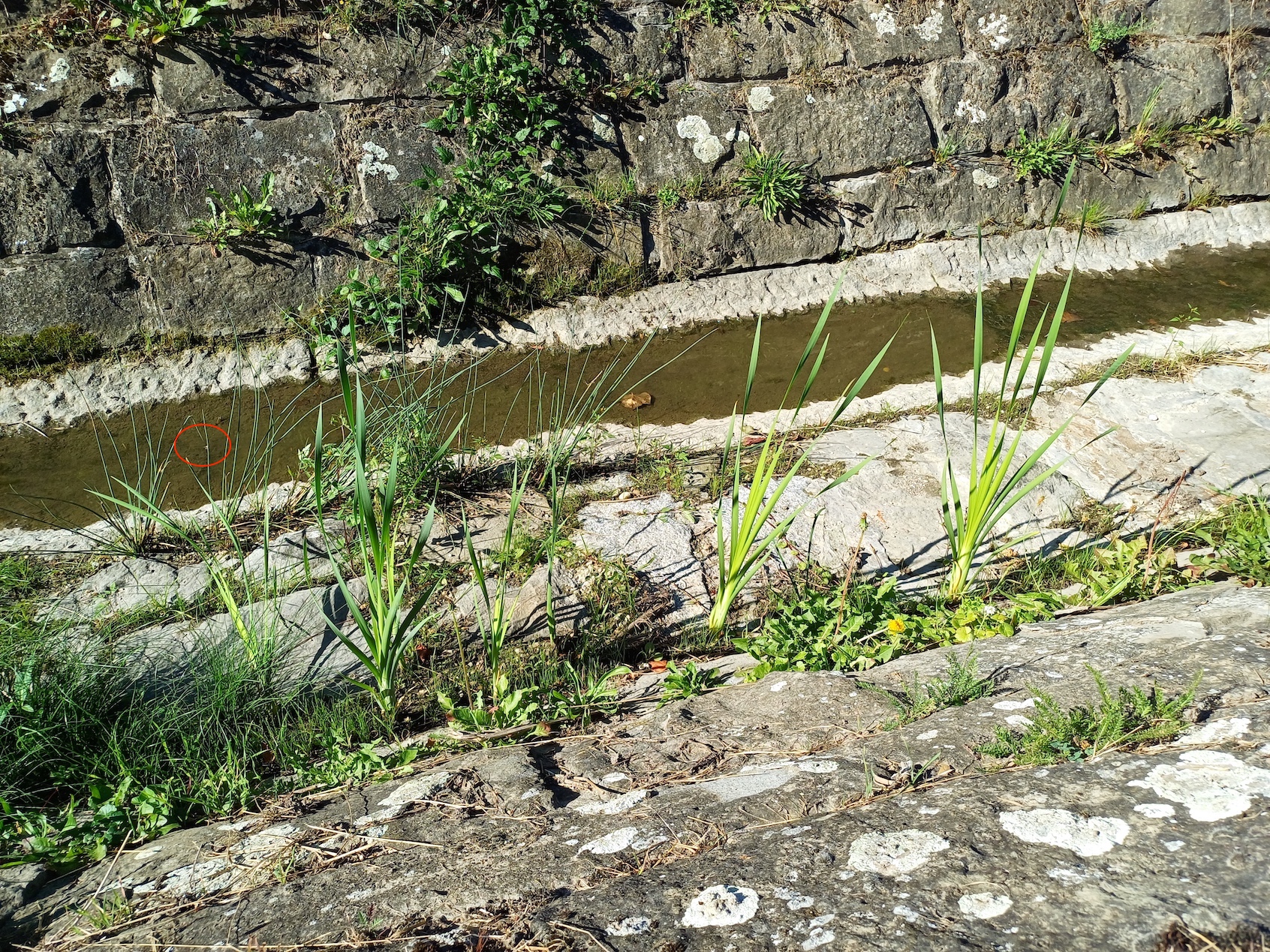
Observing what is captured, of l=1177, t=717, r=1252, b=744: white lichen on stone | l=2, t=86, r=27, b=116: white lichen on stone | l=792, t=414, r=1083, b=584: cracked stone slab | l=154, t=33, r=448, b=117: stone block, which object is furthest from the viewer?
l=154, t=33, r=448, b=117: stone block

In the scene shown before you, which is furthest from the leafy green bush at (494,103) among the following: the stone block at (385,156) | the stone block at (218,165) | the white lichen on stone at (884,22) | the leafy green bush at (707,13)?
the white lichen on stone at (884,22)

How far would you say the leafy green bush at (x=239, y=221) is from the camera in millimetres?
Result: 4113

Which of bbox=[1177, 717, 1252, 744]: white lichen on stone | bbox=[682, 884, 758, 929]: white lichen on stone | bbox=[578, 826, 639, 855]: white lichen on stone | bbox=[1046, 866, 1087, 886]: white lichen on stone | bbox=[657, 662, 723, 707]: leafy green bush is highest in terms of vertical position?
bbox=[1046, 866, 1087, 886]: white lichen on stone

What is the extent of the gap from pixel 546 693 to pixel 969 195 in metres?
4.28

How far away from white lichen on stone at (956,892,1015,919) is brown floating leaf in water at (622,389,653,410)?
9.63ft

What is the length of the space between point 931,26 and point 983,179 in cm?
104

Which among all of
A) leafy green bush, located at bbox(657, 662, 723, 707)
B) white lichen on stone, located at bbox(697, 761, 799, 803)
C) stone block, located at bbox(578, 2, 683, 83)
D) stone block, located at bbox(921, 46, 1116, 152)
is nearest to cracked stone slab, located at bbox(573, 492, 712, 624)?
leafy green bush, located at bbox(657, 662, 723, 707)

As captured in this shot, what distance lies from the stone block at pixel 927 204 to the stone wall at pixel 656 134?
0.04ft

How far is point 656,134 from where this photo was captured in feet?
15.9

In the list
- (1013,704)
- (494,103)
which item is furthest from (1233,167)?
(1013,704)

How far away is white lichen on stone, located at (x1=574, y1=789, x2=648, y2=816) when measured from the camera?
5.44 ft

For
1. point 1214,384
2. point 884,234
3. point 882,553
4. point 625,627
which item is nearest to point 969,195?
point 884,234

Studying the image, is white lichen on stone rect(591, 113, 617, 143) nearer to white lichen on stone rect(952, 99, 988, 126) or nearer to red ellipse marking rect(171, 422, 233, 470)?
white lichen on stone rect(952, 99, 988, 126)

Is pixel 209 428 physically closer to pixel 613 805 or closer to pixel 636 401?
pixel 636 401
